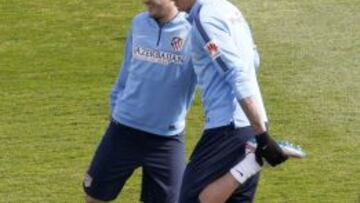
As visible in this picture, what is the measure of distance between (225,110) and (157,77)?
3.90 feet

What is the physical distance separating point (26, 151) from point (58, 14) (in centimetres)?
538

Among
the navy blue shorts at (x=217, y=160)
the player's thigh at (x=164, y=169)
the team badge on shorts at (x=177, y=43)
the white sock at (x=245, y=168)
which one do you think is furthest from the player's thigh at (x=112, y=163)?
the white sock at (x=245, y=168)

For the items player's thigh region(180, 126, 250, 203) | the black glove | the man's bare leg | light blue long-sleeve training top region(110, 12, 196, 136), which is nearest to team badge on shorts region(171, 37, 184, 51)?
light blue long-sleeve training top region(110, 12, 196, 136)

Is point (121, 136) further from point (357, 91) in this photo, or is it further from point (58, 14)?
point (58, 14)

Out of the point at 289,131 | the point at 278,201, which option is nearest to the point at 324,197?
the point at 278,201

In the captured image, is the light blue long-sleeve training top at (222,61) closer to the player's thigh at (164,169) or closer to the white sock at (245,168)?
the white sock at (245,168)

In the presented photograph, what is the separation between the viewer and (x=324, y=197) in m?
10.2

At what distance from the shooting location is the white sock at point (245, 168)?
7.33 meters

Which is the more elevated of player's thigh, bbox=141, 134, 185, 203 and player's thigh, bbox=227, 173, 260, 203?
player's thigh, bbox=227, 173, 260, 203

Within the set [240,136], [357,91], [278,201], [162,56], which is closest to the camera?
[240,136]

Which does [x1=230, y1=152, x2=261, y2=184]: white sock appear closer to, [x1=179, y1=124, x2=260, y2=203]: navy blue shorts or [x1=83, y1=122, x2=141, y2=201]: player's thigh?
[x1=179, y1=124, x2=260, y2=203]: navy blue shorts

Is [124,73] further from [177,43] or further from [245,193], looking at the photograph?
[245,193]

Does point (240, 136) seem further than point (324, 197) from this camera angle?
No

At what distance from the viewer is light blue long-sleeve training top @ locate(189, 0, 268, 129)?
7.21 metres
